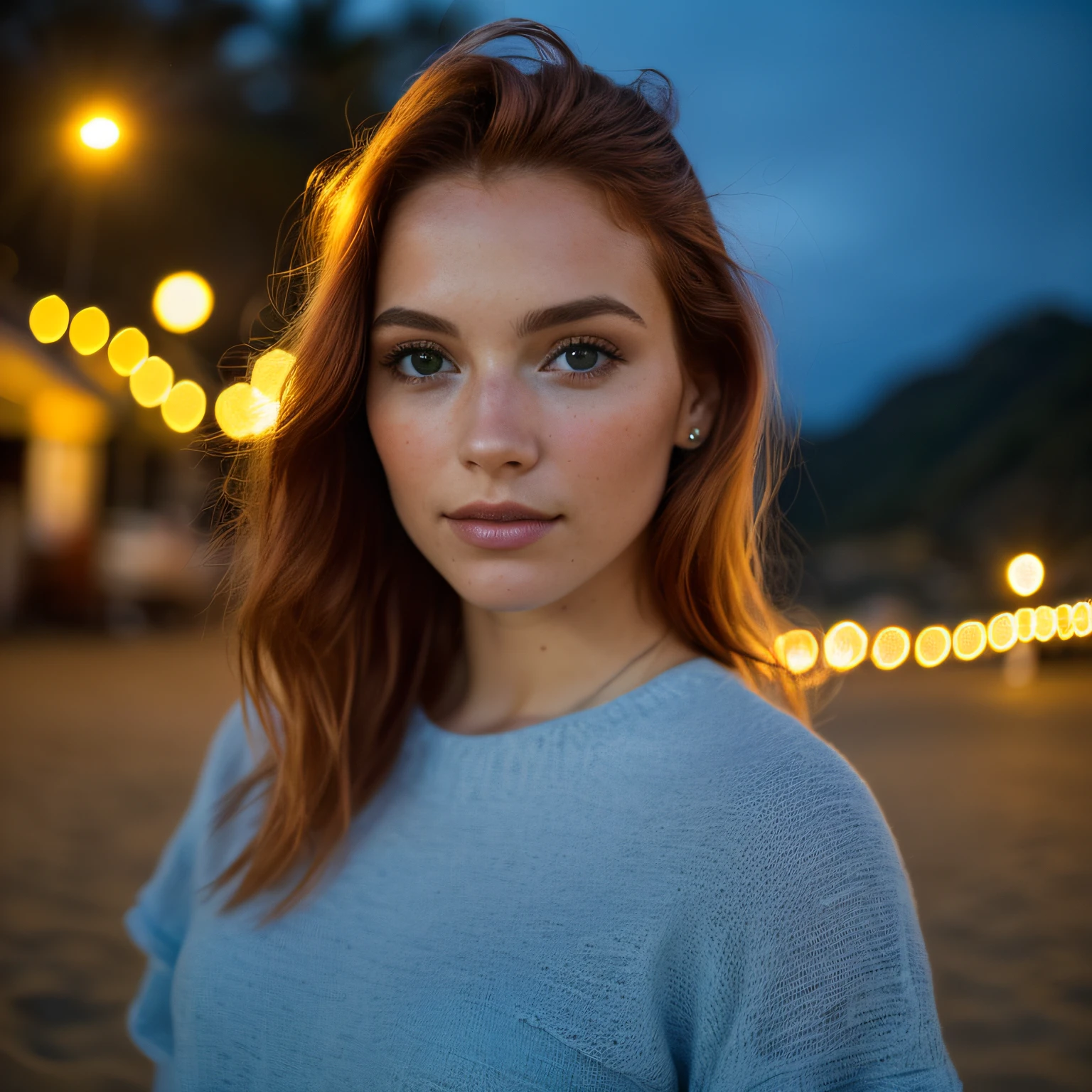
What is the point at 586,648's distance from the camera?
121cm

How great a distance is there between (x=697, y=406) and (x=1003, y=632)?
3.98 metres

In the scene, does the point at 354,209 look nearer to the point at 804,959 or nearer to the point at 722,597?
the point at 722,597

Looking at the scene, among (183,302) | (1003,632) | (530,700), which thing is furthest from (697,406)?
(1003,632)

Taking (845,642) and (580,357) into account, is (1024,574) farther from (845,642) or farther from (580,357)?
(580,357)

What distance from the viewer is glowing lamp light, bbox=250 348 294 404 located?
1317mm

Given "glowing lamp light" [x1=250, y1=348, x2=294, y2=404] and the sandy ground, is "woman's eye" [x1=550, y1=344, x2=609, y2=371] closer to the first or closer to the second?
"glowing lamp light" [x1=250, y1=348, x2=294, y2=404]

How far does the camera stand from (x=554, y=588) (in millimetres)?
1083

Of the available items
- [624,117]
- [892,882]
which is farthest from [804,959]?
[624,117]

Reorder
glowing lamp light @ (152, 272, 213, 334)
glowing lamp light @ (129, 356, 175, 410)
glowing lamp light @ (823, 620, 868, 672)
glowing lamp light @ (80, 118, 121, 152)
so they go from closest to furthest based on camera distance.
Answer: glowing lamp light @ (80, 118, 121, 152) → glowing lamp light @ (152, 272, 213, 334) → glowing lamp light @ (823, 620, 868, 672) → glowing lamp light @ (129, 356, 175, 410)

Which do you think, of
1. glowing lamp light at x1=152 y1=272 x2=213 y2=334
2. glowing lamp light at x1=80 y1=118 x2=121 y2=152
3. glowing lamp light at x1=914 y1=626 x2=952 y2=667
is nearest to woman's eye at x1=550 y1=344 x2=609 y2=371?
glowing lamp light at x1=80 y1=118 x2=121 y2=152

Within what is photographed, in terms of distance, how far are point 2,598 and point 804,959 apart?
402 inches

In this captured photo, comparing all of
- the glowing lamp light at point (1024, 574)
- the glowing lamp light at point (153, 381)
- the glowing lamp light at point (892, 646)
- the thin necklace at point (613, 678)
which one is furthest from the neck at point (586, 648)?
the glowing lamp light at point (153, 381)

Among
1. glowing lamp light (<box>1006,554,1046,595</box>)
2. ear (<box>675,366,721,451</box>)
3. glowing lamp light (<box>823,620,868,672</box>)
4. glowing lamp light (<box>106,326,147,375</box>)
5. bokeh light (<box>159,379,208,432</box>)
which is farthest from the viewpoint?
bokeh light (<box>159,379,208,432</box>)

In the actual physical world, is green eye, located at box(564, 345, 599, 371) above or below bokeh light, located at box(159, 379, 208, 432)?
below
